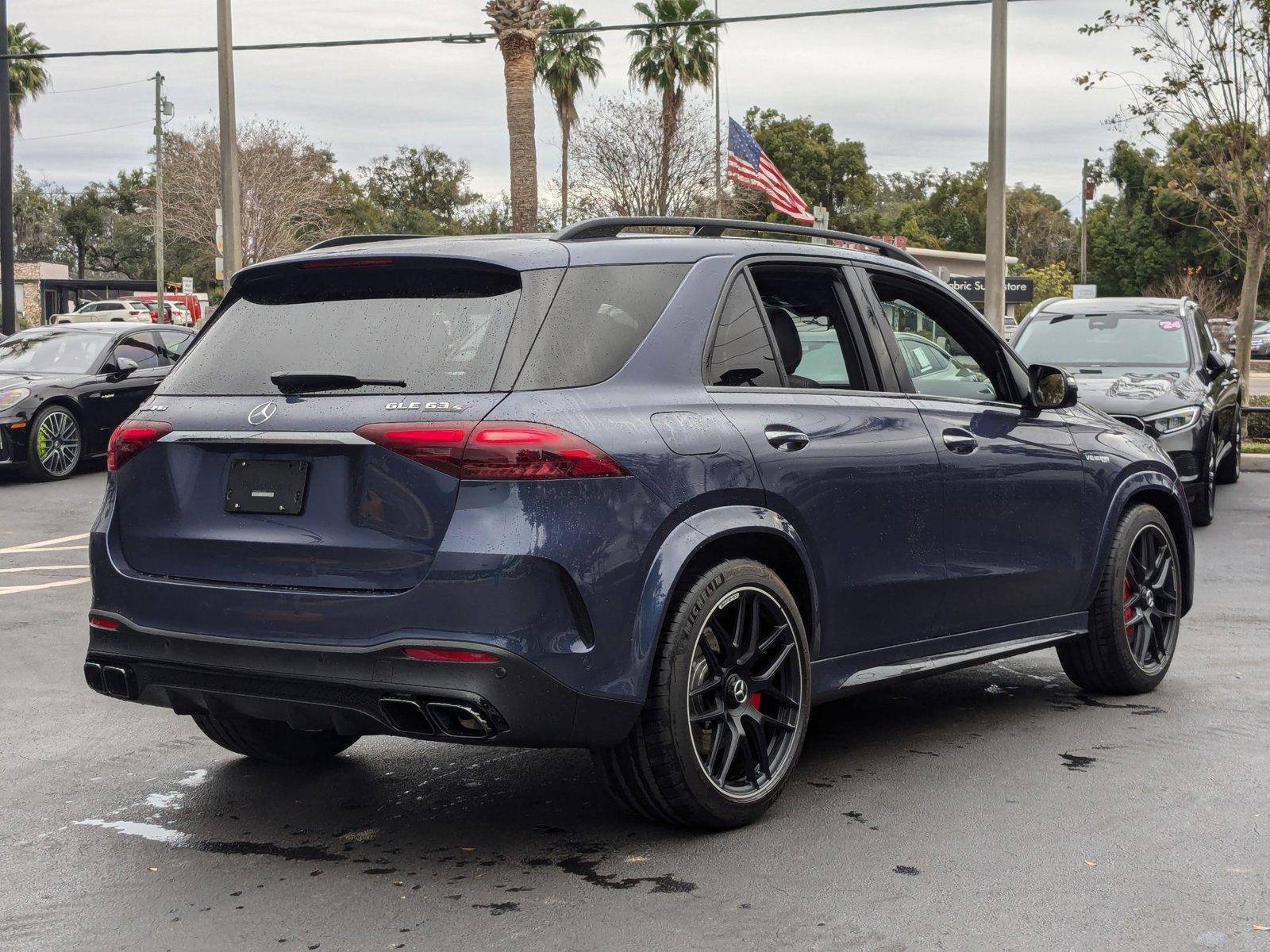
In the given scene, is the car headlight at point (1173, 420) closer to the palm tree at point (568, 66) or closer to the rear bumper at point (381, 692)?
the rear bumper at point (381, 692)

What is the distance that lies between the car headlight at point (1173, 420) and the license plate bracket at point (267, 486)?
29.3 ft

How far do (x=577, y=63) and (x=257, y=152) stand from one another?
19179 mm

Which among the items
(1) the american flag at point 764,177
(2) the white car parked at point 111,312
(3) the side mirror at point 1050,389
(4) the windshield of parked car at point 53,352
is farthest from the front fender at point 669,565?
(2) the white car parked at point 111,312

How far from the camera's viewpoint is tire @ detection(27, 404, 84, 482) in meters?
15.9

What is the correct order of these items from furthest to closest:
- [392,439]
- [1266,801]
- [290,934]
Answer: [1266,801] < [392,439] < [290,934]

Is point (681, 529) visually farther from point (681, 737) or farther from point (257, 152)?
point (257, 152)

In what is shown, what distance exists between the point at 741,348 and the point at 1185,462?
7.84 metres

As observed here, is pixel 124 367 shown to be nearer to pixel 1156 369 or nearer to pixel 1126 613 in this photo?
pixel 1156 369

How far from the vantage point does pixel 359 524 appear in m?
4.21

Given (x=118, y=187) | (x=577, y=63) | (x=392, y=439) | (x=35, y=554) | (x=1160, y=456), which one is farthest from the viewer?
(x=118, y=187)

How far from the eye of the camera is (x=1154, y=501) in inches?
270

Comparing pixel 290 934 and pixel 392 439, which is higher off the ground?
pixel 392 439

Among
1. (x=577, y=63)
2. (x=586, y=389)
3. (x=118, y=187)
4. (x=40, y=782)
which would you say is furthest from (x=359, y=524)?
(x=118, y=187)

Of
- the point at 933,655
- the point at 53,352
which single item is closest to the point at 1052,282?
the point at 53,352
